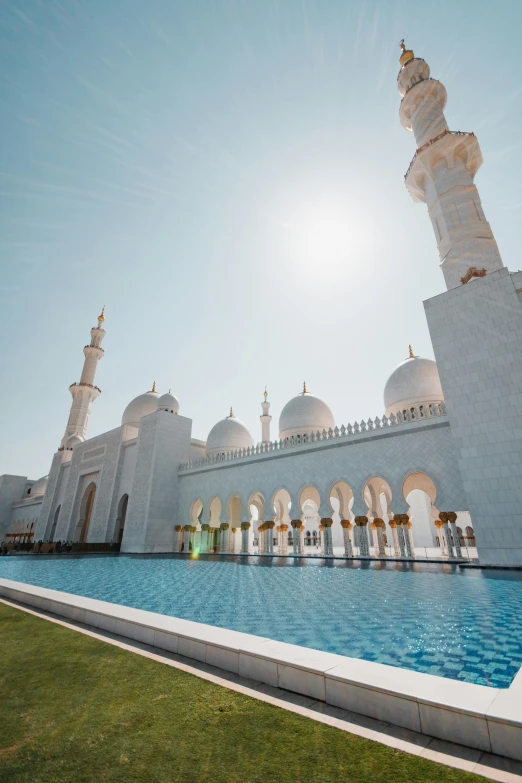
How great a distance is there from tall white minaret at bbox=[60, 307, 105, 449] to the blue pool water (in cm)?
2057

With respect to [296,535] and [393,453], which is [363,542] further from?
[393,453]

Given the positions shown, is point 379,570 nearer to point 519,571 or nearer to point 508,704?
point 519,571

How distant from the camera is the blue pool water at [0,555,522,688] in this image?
2781 mm

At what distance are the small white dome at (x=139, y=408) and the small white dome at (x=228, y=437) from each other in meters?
4.11

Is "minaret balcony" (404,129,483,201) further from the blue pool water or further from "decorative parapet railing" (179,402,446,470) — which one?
the blue pool water

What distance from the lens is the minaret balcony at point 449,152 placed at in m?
12.5

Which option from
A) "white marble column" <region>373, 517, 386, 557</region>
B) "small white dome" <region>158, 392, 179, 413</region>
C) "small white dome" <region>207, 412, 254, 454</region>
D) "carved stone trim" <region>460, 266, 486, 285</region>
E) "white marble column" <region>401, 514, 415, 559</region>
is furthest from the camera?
"small white dome" <region>158, 392, 179, 413</region>

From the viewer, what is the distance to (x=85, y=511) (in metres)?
22.3

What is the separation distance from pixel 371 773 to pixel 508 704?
703mm

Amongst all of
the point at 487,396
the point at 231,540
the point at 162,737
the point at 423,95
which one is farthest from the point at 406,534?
the point at 423,95

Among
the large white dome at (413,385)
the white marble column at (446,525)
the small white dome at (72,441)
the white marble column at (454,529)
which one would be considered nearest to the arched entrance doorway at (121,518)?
the small white dome at (72,441)

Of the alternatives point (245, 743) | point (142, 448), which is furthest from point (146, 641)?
point (142, 448)

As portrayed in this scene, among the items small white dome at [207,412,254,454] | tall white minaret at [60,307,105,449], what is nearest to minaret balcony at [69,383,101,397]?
tall white minaret at [60,307,105,449]

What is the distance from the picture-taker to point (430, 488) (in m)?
14.9
